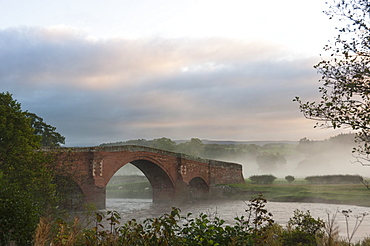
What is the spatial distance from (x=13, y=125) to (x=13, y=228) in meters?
12.0

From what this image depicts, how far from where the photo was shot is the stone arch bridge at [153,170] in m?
28.9

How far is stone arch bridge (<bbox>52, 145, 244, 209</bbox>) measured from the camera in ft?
94.9

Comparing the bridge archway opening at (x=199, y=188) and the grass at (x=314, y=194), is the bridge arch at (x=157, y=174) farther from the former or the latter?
the grass at (x=314, y=194)

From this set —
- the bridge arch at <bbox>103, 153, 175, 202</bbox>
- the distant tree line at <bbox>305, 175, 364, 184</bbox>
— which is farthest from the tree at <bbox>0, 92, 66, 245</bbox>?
the distant tree line at <bbox>305, 175, 364, 184</bbox>

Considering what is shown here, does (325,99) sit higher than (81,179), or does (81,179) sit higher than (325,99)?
(325,99)

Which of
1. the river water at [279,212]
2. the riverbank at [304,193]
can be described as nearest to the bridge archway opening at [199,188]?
the riverbank at [304,193]

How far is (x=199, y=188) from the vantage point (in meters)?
45.6

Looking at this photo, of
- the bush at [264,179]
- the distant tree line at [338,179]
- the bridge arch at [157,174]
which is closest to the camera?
the bridge arch at [157,174]

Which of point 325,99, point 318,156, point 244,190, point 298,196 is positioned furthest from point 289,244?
point 318,156

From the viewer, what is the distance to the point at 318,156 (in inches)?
4350

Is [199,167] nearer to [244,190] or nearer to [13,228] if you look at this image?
[244,190]

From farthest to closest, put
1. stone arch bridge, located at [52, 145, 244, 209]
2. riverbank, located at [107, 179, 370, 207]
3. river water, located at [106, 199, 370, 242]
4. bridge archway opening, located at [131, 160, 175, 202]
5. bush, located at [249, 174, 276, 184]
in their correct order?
bush, located at [249, 174, 276, 184], bridge archway opening, located at [131, 160, 175, 202], riverbank, located at [107, 179, 370, 207], stone arch bridge, located at [52, 145, 244, 209], river water, located at [106, 199, 370, 242]

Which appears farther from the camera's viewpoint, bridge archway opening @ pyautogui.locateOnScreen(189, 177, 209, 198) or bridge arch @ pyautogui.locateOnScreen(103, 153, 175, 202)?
bridge archway opening @ pyautogui.locateOnScreen(189, 177, 209, 198)

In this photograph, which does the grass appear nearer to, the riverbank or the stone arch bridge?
the riverbank
